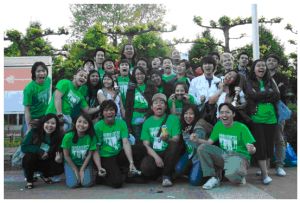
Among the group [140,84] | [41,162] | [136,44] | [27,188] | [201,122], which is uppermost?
[136,44]

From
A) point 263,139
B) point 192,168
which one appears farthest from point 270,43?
point 192,168

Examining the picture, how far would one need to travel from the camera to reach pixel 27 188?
485 centimetres

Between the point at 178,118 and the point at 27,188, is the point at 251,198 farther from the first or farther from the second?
the point at 27,188

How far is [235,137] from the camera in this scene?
471cm

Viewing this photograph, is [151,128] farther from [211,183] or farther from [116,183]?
[211,183]

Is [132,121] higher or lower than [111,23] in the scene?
lower

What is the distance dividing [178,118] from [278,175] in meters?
1.75

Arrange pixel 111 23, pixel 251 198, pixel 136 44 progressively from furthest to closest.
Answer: pixel 111 23 → pixel 136 44 → pixel 251 198

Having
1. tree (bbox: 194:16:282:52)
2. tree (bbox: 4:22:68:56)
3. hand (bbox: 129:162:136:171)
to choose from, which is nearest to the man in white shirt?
hand (bbox: 129:162:136:171)

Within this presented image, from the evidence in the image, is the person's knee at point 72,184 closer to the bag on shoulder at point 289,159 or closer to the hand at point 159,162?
the hand at point 159,162

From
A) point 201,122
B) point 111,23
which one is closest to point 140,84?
point 201,122

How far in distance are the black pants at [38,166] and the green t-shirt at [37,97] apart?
0.69 m

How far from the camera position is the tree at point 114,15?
20.5 meters

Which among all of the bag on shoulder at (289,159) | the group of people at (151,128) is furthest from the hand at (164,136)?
the bag on shoulder at (289,159)
